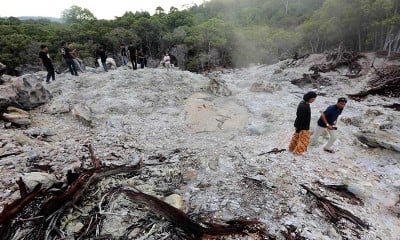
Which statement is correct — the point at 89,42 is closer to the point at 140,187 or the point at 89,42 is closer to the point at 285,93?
the point at 285,93

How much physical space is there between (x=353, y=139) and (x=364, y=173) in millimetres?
1836

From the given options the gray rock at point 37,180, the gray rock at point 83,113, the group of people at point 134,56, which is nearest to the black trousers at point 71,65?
the group of people at point 134,56

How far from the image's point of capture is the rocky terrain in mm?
3820

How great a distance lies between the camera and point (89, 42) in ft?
101

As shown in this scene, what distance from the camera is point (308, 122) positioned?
541 centimetres

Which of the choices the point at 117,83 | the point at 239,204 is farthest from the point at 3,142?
the point at 117,83

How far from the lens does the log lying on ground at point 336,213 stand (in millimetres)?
3893

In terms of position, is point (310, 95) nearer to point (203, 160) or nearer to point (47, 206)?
point (203, 160)

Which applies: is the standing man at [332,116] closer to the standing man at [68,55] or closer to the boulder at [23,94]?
the boulder at [23,94]

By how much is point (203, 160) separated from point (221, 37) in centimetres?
3212

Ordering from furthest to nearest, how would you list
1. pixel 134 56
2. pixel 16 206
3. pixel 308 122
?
pixel 134 56 → pixel 308 122 → pixel 16 206

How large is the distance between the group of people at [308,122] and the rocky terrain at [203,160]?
27 cm

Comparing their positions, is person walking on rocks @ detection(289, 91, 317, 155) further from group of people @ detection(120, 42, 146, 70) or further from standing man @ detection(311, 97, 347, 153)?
group of people @ detection(120, 42, 146, 70)

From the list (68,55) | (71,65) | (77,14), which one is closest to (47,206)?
(68,55)
